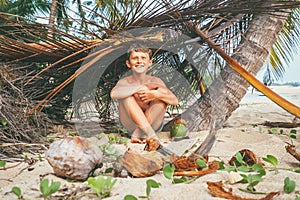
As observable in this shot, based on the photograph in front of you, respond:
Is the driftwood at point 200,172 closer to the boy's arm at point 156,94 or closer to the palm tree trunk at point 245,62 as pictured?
the boy's arm at point 156,94

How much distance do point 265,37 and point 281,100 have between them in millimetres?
492

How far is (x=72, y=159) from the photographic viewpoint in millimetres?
913

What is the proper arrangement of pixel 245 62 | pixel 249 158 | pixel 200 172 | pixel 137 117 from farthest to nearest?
pixel 245 62, pixel 137 117, pixel 249 158, pixel 200 172

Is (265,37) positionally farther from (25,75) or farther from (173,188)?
(25,75)

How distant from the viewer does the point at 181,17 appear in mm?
1574

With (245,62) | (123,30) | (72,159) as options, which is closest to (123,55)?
(123,30)

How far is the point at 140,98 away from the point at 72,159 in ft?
2.34

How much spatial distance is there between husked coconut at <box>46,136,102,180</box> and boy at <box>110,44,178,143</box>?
580mm

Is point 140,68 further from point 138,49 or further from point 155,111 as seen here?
point 155,111

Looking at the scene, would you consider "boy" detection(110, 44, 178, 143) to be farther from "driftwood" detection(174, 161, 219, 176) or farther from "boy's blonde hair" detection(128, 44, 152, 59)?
"driftwood" detection(174, 161, 219, 176)

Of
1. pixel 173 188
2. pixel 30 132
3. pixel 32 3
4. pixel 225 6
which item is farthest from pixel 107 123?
pixel 32 3

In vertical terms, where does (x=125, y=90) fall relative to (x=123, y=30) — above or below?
below

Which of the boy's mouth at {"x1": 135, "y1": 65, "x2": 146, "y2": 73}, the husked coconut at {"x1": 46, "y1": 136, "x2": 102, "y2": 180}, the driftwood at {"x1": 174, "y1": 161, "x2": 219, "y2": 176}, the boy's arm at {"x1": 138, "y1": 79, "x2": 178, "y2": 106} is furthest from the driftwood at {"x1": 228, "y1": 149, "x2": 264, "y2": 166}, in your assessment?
the boy's mouth at {"x1": 135, "y1": 65, "x2": 146, "y2": 73}

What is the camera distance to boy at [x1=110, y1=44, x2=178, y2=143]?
152 cm
